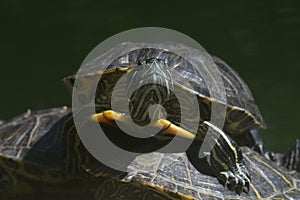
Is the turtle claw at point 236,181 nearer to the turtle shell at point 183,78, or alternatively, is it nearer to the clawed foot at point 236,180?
the clawed foot at point 236,180

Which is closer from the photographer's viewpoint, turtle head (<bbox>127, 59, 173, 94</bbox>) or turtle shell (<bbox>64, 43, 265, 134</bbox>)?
turtle head (<bbox>127, 59, 173, 94</bbox>)

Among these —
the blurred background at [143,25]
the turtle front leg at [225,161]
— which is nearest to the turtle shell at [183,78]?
the turtle front leg at [225,161]

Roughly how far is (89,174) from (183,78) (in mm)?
672

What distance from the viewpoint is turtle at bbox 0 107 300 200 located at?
2916mm

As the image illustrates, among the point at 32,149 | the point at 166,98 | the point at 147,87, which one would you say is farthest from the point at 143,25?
the point at 147,87

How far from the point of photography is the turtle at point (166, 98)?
9.29 ft

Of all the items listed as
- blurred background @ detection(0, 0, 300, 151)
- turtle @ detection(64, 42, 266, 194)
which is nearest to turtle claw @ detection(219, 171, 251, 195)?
turtle @ detection(64, 42, 266, 194)

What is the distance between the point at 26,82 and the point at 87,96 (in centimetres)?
412

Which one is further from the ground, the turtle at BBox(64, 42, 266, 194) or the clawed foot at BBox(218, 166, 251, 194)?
the turtle at BBox(64, 42, 266, 194)

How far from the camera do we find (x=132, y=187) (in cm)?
298

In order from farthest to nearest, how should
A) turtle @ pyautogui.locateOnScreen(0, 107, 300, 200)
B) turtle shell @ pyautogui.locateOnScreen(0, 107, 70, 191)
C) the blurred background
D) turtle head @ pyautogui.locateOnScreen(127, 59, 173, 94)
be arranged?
1. the blurred background
2. turtle shell @ pyautogui.locateOnScreen(0, 107, 70, 191)
3. turtle @ pyautogui.locateOnScreen(0, 107, 300, 200)
4. turtle head @ pyautogui.locateOnScreen(127, 59, 173, 94)

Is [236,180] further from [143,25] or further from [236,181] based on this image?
[143,25]

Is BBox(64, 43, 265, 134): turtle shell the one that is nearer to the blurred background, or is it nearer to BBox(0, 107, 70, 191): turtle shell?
BBox(0, 107, 70, 191): turtle shell

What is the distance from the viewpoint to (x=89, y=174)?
3150 mm
